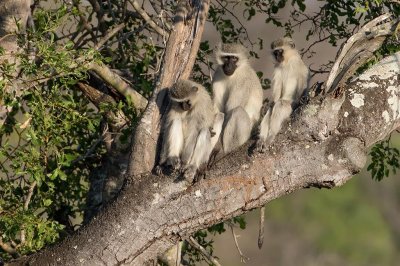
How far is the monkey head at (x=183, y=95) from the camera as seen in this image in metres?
5.55

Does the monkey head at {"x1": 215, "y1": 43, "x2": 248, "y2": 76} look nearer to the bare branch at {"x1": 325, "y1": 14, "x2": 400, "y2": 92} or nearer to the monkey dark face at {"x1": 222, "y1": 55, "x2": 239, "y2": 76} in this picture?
the monkey dark face at {"x1": 222, "y1": 55, "x2": 239, "y2": 76}

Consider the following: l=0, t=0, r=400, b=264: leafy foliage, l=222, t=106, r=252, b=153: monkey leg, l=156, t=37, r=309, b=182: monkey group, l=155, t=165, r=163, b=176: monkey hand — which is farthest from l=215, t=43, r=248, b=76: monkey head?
l=155, t=165, r=163, b=176: monkey hand

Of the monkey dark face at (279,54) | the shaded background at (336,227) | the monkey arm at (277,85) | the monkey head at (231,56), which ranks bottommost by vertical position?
the monkey arm at (277,85)

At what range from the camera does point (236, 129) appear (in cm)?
628

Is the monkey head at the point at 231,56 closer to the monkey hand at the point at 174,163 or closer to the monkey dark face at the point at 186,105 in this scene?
the monkey dark face at the point at 186,105

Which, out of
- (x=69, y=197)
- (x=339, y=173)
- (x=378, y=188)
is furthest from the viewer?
(x=378, y=188)

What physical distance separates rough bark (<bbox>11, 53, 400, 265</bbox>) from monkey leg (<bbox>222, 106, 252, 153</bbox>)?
1.18m

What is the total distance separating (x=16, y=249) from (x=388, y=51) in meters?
2.91

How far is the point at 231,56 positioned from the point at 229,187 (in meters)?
1.97

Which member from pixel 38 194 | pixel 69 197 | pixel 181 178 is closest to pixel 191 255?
pixel 69 197

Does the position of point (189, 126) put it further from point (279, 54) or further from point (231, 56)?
point (279, 54)

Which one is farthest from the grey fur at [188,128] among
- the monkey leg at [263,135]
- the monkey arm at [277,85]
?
the monkey arm at [277,85]

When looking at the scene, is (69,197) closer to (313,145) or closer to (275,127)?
(275,127)

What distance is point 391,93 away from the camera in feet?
17.1
